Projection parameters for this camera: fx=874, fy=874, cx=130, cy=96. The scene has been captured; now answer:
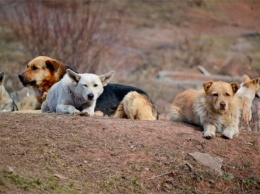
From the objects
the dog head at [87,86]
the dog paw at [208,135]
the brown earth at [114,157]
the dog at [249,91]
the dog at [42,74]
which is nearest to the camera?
the brown earth at [114,157]

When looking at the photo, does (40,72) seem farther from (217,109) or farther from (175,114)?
(217,109)

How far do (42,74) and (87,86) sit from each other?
1431mm

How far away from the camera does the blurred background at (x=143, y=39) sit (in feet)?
72.4

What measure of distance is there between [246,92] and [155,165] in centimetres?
451

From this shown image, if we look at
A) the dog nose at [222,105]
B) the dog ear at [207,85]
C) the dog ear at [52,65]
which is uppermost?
the dog ear at [207,85]

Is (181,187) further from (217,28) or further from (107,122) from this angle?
(217,28)

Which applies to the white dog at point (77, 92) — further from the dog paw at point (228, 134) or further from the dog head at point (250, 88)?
the dog head at point (250, 88)

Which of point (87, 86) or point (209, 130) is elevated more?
point (87, 86)

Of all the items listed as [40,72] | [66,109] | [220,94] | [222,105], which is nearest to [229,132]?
[222,105]

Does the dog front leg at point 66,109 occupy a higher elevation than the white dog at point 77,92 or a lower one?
lower

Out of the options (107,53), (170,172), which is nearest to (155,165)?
(170,172)

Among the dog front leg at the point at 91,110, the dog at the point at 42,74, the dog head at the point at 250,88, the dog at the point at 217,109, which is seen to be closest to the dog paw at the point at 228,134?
the dog at the point at 217,109

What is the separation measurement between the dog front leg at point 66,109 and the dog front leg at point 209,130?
1795 mm

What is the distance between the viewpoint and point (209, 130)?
36.4 feet
